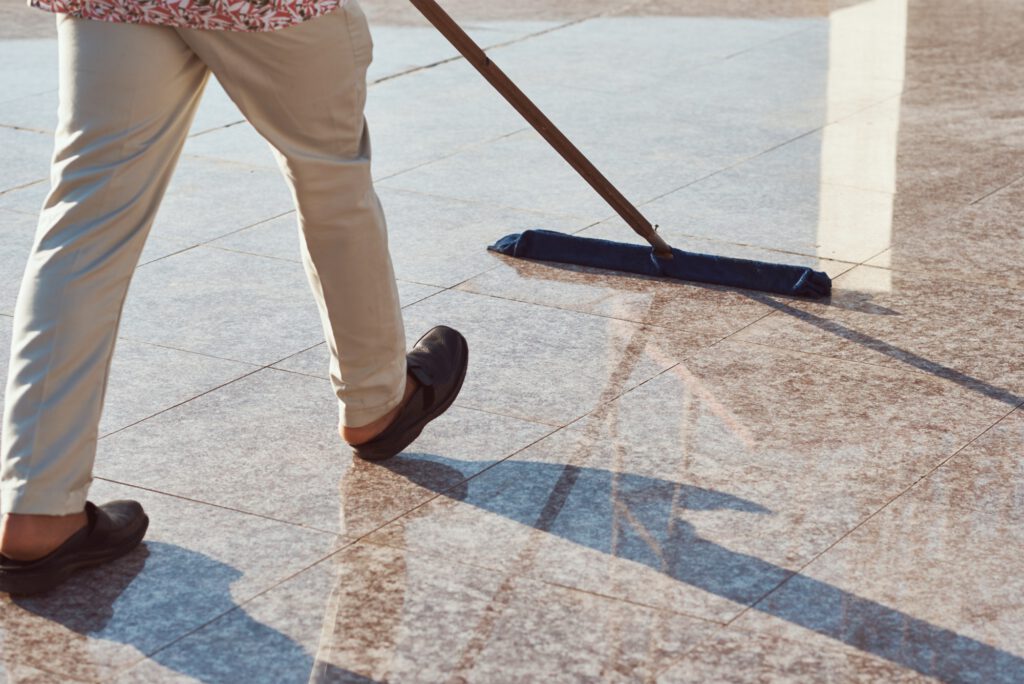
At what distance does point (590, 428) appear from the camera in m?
3.68

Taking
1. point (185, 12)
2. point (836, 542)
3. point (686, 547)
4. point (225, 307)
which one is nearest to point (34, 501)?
point (185, 12)

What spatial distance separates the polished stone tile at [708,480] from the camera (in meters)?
3.04

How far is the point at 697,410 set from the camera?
3.78m

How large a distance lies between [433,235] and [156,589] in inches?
92.9

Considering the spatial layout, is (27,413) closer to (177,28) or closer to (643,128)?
(177,28)

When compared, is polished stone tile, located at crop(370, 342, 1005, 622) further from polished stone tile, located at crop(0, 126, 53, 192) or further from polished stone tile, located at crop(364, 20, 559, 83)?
polished stone tile, located at crop(364, 20, 559, 83)

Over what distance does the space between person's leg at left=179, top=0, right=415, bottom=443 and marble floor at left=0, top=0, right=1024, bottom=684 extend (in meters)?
0.24

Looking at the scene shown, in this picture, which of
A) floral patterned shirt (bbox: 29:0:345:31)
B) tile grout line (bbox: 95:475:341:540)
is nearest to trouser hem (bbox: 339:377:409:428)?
tile grout line (bbox: 95:475:341:540)

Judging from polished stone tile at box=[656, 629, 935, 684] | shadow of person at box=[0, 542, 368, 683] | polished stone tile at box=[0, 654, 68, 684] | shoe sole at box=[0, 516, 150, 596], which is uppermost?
shoe sole at box=[0, 516, 150, 596]

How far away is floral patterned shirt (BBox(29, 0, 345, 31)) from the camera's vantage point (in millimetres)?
2779

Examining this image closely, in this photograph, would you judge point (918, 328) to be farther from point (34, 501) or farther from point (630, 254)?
point (34, 501)

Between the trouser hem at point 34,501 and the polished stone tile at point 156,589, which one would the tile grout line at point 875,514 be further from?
the trouser hem at point 34,501

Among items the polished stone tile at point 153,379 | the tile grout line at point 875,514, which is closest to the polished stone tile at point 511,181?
the polished stone tile at point 153,379

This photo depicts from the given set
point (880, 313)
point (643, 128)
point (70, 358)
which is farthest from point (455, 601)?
point (643, 128)
